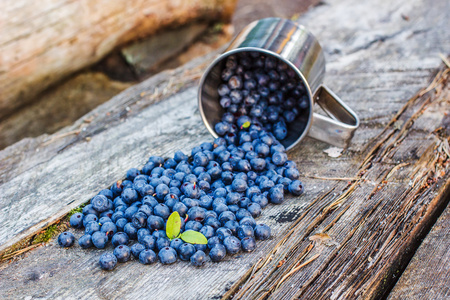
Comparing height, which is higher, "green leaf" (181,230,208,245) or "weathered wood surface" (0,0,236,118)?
"weathered wood surface" (0,0,236,118)

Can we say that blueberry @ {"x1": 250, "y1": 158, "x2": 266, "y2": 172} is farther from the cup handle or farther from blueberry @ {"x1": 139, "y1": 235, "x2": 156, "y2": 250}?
blueberry @ {"x1": 139, "y1": 235, "x2": 156, "y2": 250}

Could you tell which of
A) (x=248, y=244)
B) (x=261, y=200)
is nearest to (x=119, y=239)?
(x=248, y=244)

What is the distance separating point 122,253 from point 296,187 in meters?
0.77

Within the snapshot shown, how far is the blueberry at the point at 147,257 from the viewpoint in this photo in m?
1.55

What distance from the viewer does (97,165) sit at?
212cm

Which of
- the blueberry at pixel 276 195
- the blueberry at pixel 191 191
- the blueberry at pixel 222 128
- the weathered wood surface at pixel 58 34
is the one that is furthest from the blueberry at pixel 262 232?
the weathered wood surface at pixel 58 34

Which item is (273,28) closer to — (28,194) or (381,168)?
(381,168)

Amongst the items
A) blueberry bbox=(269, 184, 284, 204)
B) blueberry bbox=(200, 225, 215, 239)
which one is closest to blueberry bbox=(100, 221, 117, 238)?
blueberry bbox=(200, 225, 215, 239)

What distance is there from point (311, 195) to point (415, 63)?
1.51 metres

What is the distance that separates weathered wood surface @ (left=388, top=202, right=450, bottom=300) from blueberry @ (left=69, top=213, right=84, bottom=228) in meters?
1.21

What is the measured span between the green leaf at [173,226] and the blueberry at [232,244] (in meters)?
0.18

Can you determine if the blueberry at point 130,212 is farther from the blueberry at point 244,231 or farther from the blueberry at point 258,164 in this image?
the blueberry at point 258,164

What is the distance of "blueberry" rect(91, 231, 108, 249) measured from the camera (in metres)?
1.63

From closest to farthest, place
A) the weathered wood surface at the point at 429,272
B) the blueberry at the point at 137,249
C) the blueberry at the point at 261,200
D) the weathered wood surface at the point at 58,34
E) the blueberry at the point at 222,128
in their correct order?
1. the weathered wood surface at the point at 429,272
2. the blueberry at the point at 137,249
3. the blueberry at the point at 261,200
4. the blueberry at the point at 222,128
5. the weathered wood surface at the point at 58,34
